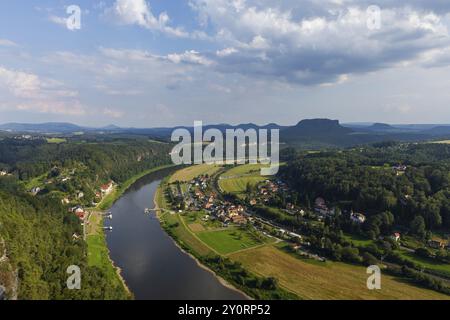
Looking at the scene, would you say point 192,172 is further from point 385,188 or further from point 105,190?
point 385,188

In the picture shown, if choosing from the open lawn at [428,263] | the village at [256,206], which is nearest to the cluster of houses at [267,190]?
the village at [256,206]

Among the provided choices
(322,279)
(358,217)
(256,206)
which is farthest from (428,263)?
(256,206)

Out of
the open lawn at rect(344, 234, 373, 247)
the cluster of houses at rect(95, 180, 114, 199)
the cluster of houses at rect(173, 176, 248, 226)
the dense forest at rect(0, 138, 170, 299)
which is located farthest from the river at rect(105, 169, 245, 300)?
the open lawn at rect(344, 234, 373, 247)

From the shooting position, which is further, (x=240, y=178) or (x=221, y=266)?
(x=240, y=178)

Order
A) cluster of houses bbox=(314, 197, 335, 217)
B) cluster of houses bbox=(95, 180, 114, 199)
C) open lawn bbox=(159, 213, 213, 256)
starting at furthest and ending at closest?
cluster of houses bbox=(95, 180, 114, 199), cluster of houses bbox=(314, 197, 335, 217), open lawn bbox=(159, 213, 213, 256)

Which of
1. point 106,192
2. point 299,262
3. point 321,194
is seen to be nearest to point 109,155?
point 106,192

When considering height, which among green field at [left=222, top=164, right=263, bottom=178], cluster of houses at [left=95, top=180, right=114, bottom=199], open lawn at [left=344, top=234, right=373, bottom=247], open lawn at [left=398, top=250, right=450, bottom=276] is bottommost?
open lawn at [left=398, top=250, right=450, bottom=276]

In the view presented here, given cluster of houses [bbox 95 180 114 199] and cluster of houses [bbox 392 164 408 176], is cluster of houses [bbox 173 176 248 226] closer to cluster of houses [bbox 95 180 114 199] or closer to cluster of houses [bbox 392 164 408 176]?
cluster of houses [bbox 95 180 114 199]
